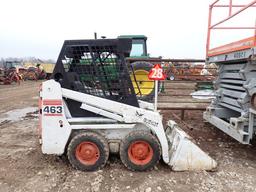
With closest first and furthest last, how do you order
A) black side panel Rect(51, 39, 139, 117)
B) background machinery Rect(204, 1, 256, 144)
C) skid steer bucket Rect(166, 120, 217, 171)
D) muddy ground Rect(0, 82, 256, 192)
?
muddy ground Rect(0, 82, 256, 192) → skid steer bucket Rect(166, 120, 217, 171) → black side panel Rect(51, 39, 139, 117) → background machinery Rect(204, 1, 256, 144)

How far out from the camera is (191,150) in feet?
10.0

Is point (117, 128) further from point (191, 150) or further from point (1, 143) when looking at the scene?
point (1, 143)

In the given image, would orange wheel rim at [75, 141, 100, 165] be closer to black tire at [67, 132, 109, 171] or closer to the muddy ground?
black tire at [67, 132, 109, 171]

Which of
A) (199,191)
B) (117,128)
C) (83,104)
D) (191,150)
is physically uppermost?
(83,104)

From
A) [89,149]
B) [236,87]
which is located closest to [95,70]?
[89,149]

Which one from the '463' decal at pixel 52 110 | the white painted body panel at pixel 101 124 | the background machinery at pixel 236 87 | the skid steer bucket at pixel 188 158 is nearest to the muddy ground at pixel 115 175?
the skid steer bucket at pixel 188 158

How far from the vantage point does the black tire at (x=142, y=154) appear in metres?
3.10

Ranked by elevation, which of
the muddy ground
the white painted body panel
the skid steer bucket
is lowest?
the muddy ground

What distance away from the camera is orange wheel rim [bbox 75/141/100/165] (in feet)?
10.3

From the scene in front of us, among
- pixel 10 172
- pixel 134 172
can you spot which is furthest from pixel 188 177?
pixel 10 172

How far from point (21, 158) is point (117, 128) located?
173 cm

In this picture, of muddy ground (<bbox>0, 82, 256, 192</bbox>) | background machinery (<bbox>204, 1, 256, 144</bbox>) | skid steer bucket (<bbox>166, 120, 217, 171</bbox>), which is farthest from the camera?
background machinery (<bbox>204, 1, 256, 144</bbox>)

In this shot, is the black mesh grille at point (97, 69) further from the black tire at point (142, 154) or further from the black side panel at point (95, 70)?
the black tire at point (142, 154)

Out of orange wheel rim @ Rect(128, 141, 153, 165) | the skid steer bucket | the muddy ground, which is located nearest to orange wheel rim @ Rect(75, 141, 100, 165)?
the muddy ground
